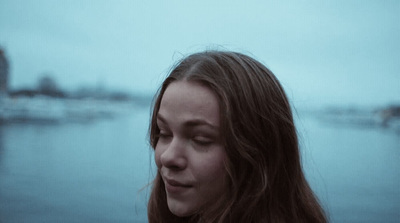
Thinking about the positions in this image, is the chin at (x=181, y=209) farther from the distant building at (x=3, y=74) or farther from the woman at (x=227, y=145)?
the distant building at (x=3, y=74)

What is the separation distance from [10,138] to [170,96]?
864 cm

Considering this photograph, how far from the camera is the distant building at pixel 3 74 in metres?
6.59

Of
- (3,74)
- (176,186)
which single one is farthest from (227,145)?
(3,74)

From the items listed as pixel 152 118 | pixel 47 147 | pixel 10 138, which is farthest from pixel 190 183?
pixel 10 138

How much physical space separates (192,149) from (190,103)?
0.40ft

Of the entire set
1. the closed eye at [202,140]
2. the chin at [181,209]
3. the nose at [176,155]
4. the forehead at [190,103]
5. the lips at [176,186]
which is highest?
the forehead at [190,103]

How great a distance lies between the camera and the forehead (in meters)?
0.85

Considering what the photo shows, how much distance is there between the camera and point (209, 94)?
86cm

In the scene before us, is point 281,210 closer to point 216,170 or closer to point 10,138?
point 216,170

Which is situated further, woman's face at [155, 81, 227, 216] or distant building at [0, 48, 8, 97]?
distant building at [0, 48, 8, 97]

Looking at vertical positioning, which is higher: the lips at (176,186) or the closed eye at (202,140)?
the closed eye at (202,140)

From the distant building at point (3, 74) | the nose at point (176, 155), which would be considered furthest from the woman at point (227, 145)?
the distant building at point (3, 74)

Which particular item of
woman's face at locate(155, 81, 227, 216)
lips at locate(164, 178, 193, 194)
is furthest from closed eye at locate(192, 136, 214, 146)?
lips at locate(164, 178, 193, 194)

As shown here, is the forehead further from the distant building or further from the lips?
the distant building
